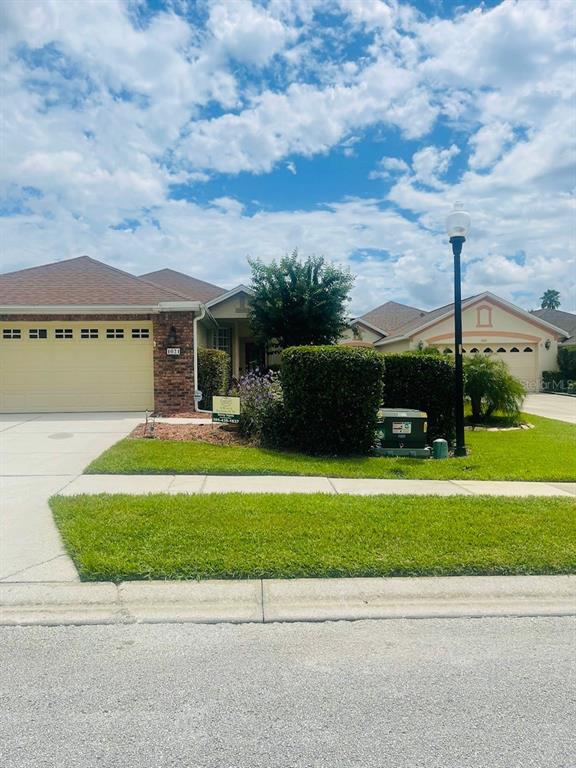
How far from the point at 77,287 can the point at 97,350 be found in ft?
6.65

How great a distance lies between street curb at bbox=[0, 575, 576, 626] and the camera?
3645mm

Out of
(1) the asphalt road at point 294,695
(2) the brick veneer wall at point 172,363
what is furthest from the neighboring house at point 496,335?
(1) the asphalt road at point 294,695

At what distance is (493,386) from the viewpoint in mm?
13891

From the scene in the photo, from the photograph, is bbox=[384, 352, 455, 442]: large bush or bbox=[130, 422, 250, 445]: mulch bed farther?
bbox=[384, 352, 455, 442]: large bush

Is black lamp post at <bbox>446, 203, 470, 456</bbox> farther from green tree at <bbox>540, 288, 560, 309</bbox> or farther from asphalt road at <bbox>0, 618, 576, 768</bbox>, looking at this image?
green tree at <bbox>540, 288, 560, 309</bbox>

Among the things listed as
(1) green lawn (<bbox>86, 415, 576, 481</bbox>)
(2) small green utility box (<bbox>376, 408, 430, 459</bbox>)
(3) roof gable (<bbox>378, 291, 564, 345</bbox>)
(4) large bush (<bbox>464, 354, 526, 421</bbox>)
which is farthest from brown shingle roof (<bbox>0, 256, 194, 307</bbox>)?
(3) roof gable (<bbox>378, 291, 564, 345</bbox>)

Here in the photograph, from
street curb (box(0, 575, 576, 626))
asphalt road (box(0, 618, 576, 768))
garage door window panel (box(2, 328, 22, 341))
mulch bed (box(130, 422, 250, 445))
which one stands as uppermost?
garage door window panel (box(2, 328, 22, 341))

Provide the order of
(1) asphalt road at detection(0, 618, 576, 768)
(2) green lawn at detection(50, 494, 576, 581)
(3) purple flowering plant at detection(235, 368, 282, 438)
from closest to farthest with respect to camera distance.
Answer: (1) asphalt road at detection(0, 618, 576, 768) → (2) green lawn at detection(50, 494, 576, 581) → (3) purple flowering plant at detection(235, 368, 282, 438)

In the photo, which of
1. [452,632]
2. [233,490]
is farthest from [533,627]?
[233,490]

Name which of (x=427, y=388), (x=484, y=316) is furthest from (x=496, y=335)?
(x=427, y=388)

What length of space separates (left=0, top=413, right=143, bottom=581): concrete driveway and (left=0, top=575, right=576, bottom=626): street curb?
376 mm

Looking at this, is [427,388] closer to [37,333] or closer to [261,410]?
[261,410]

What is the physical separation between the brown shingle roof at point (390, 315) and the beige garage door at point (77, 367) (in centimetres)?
1936

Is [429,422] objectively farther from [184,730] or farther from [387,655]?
[184,730]
